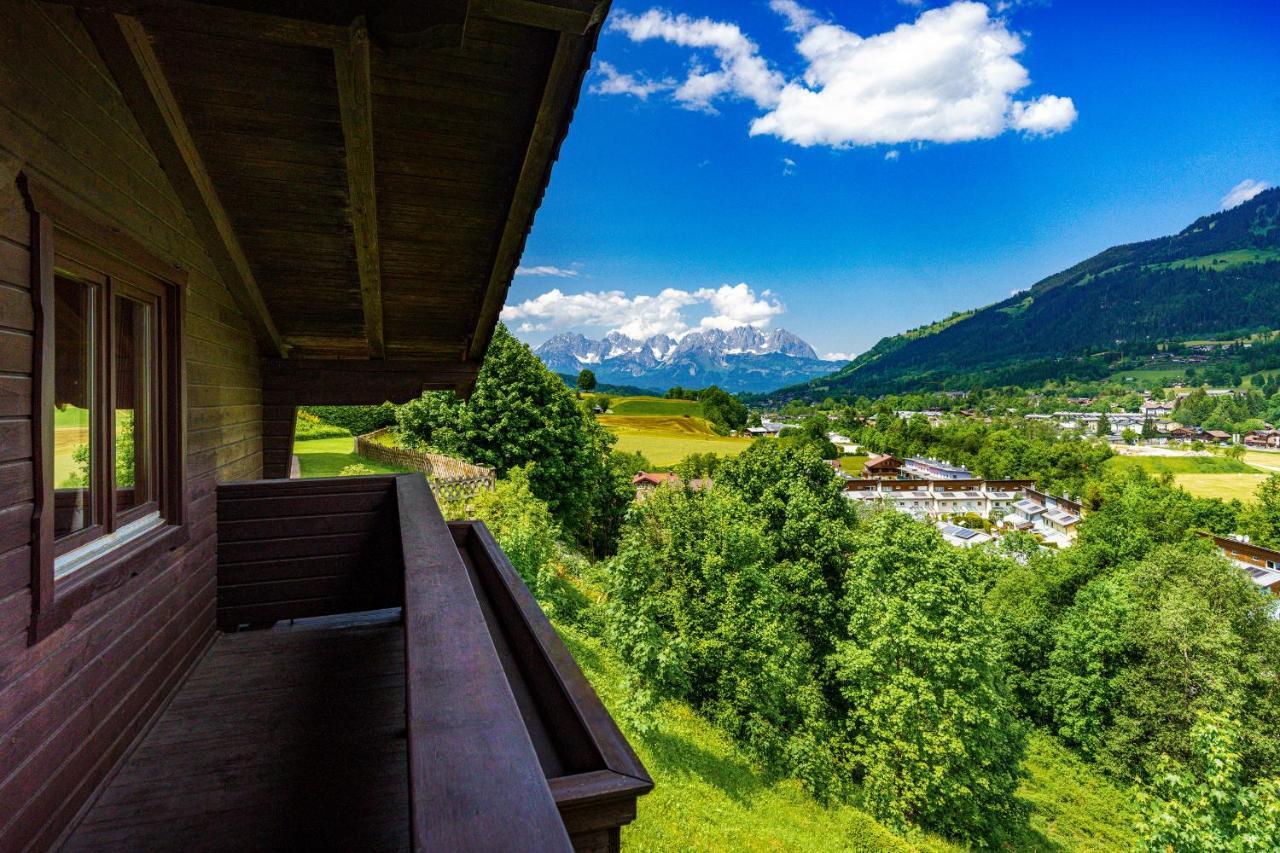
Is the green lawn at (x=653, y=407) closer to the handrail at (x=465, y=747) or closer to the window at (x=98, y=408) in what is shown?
the window at (x=98, y=408)

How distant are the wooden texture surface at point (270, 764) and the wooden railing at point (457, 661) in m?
0.67

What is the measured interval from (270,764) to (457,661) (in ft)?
6.16

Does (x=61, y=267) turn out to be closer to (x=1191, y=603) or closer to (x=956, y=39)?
(x=1191, y=603)

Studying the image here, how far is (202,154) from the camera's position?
8.71 ft

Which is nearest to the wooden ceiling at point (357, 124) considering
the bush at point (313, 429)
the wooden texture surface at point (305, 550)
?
the wooden texture surface at point (305, 550)

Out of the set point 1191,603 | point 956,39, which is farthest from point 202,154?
point 956,39

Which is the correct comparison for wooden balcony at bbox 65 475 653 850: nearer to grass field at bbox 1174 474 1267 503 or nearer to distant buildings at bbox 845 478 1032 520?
distant buildings at bbox 845 478 1032 520

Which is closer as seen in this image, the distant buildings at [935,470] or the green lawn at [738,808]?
the green lawn at [738,808]

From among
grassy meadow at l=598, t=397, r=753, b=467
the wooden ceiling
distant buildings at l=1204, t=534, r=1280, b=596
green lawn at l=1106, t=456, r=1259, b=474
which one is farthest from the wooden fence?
green lawn at l=1106, t=456, r=1259, b=474

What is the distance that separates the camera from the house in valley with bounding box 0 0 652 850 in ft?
4.51

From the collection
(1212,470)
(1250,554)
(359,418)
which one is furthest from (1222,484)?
(359,418)

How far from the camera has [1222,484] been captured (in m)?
63.2

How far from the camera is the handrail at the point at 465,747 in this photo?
686mm

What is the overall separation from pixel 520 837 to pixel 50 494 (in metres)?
2.05
